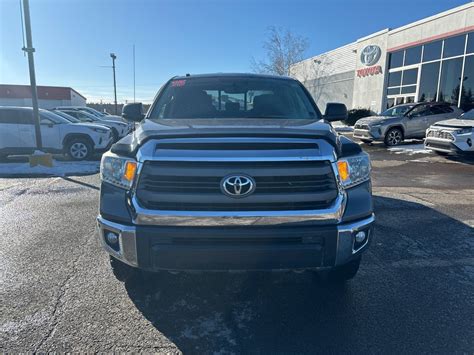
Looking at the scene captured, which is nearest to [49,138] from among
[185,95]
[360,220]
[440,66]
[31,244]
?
[31,244]

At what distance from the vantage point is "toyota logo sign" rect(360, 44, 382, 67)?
2375 centimetres

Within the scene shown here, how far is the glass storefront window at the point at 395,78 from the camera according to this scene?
861 inches

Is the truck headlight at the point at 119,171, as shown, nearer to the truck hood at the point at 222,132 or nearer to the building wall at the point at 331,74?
the truck hood at the point at 222,132

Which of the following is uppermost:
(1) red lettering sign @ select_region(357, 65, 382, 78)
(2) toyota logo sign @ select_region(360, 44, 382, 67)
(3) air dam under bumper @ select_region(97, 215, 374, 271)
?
(2) toyota logo sign @ select_region(360, 44, 382, 67)

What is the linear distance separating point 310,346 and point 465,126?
399 inches

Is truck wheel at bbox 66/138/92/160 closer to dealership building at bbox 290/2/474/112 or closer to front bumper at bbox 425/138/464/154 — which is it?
front bumper at bbox 425/138/464/154

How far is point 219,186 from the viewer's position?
228cm

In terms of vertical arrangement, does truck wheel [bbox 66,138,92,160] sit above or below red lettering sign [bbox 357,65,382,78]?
below

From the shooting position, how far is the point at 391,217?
5.13 m

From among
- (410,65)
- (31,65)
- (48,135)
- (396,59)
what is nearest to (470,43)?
(410,65)

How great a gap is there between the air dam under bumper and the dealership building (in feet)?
59.2

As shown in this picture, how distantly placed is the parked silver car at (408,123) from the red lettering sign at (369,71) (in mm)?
10259

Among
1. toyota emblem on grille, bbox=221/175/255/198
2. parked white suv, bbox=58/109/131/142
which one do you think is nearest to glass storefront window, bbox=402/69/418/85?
parked white suv, bbox=58/109/131/142

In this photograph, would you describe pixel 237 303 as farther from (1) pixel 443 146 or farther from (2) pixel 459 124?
(2) pixel 459 124
